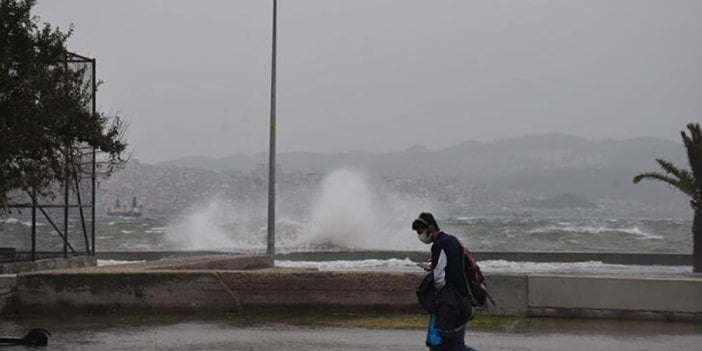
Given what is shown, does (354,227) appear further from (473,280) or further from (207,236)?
(473,280)

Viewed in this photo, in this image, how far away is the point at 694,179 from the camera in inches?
1409

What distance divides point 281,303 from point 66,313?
2.91 meters

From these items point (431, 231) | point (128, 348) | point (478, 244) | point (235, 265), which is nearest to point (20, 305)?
point (128, 348)

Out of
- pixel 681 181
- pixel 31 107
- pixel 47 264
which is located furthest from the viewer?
pixel 681 181

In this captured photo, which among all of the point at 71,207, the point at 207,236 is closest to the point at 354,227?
the point at 207,236

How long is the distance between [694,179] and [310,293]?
2660 cm

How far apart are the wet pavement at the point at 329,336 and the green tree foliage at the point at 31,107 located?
1.95 meters

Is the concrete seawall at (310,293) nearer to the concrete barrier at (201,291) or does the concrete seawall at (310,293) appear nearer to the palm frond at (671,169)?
the concrete barrier at (201,291)

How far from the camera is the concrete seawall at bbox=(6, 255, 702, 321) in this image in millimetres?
12180

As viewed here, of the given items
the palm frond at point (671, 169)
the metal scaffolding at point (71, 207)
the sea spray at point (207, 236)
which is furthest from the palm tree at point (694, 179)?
the sea spray at point (207, 236)

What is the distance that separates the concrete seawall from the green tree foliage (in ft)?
7.74

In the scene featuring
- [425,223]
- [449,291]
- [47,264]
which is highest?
[425,223]

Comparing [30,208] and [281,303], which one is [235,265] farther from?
[281,303]

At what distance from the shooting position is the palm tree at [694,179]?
3541 cm
